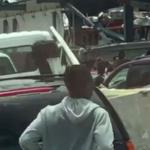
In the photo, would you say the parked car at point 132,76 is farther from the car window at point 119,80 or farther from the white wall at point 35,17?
the white wall at point 35,17

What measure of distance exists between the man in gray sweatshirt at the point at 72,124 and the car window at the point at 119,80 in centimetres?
538

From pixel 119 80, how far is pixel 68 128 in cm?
596

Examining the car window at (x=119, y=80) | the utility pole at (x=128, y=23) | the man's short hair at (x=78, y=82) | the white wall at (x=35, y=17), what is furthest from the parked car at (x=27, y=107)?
the white wall at (x=35, y=17)

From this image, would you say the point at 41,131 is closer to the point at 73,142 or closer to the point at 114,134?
the point at 73,142

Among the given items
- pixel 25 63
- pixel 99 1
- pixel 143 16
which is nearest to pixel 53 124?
pixel 25 63

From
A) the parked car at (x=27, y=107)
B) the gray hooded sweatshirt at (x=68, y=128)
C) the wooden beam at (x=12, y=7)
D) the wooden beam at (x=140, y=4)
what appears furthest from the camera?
the wooden beam at (x=12, y=7)

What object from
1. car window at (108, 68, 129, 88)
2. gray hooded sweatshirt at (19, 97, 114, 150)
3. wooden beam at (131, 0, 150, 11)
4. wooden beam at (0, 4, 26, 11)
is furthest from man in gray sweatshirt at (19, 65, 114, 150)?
wooden beam at (0, 4, 26, 11)

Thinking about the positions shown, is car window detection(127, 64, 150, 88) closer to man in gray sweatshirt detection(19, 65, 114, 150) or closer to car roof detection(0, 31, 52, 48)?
car roof detection(0, 31, 52, 48)

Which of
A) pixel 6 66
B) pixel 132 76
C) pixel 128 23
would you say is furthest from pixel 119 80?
pixel 128 23

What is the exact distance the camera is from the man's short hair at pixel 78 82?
4996mm

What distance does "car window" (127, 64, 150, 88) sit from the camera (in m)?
9.86

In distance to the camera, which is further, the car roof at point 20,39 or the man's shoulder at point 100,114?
the car roof at point 20,39

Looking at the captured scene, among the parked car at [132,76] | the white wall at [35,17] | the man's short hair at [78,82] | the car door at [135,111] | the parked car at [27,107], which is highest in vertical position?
the man's short hair at [78,82]

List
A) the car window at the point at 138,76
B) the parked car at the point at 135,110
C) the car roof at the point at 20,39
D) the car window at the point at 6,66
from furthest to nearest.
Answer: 1. the car roof at the point at 20,39
2. the car window at the point at 6,66
3. the car window at the point at 138,76
4. the parked car at the point at 135,110
